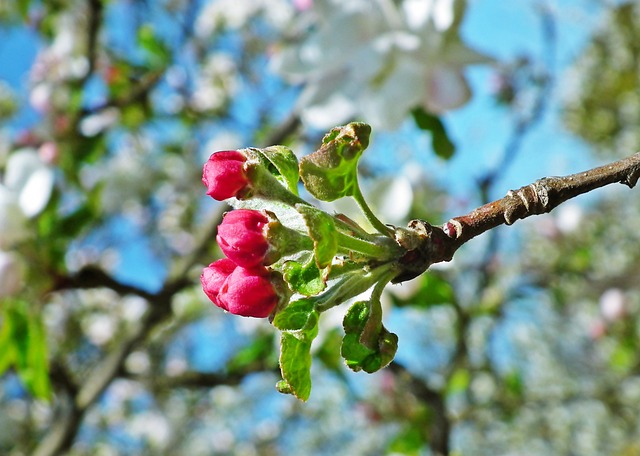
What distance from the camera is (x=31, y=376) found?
0.95 metres

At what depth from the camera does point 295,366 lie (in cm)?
36

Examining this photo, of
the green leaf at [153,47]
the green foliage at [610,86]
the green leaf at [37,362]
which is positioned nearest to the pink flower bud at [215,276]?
the green leaf at [37,362]

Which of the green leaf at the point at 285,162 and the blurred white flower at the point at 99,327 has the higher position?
the blurred white flower at the point at 99,327

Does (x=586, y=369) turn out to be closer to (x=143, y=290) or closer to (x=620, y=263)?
(x=620, y=263)

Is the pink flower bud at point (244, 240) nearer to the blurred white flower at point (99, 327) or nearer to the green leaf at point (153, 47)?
the green leaf at point (153, 47)

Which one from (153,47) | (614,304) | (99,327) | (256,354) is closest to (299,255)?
(256,354)

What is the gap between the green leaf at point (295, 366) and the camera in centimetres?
36

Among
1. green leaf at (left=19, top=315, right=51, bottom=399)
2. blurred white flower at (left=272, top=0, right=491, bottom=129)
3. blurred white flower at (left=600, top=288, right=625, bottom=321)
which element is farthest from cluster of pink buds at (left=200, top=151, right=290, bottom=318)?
blurred white flower at (left=600, top=288, right=625, bottom=321)

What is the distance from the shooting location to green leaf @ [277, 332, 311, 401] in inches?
14.1

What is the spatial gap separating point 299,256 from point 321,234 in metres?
0.05

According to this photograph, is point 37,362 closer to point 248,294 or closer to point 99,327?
point 248,294

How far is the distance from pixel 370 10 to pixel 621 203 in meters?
5.08

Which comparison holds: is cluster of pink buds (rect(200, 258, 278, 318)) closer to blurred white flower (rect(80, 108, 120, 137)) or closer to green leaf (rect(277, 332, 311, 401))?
green leaf (rect(277, 332, 311, 401))

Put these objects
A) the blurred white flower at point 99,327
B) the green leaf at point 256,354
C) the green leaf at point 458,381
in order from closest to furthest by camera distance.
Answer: the green leaf at point 256,354
the green leaf at point 458,381
the blurred white flower at point 99,327
